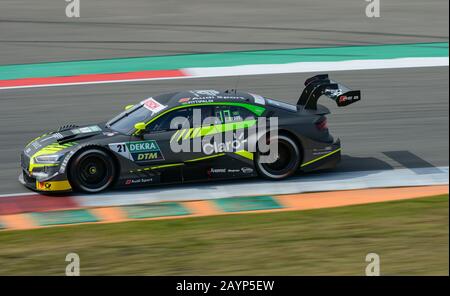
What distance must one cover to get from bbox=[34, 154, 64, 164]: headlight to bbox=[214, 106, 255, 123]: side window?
91.5 inches

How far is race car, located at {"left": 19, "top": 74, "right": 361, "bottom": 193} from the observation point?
12.7 m

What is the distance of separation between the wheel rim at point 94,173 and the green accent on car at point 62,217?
0.59 metres

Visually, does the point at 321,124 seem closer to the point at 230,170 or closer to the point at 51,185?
the point at 230,170

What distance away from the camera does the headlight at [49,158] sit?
12570 mm

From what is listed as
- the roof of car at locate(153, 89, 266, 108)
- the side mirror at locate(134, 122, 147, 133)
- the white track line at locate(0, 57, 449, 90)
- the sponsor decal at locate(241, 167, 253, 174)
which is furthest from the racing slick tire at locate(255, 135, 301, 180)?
the white track line at locate(0, 57, 449, 90)

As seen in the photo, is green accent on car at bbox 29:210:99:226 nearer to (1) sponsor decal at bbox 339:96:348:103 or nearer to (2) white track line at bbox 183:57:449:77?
(1) sponsor decal at bbox 339:96:348:103

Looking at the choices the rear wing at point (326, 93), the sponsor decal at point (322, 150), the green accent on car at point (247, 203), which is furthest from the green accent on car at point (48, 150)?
→ the rear wing at point (326, 93)

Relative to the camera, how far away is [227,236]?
36.1ft

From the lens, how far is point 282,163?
13.4 m

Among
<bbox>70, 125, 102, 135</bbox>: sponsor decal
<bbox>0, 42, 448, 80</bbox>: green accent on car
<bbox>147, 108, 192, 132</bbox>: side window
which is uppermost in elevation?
<bbox>0, 42, 448, 80</bbox>: green accent on car

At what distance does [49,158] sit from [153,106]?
1.71 meters

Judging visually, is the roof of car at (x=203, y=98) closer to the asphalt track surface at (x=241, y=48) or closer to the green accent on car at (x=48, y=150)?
the green accent on car at (x=48, y=150)
